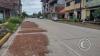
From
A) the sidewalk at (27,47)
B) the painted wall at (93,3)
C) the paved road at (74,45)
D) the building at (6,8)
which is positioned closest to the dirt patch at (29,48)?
the sidewalk at (27,47)

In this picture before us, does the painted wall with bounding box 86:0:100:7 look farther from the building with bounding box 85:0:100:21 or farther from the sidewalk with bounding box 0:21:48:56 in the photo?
the sidewalk with bounding box 0:21:48:56

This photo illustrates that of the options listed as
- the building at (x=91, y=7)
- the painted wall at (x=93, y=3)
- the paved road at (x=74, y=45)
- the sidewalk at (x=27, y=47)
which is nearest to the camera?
the paved road at (x=74, y=45)

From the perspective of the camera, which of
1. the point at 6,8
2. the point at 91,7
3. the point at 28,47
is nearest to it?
the point at 28,47

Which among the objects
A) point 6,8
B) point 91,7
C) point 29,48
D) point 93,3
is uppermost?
point 93,3

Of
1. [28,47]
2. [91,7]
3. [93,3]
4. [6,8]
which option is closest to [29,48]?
[28,47]

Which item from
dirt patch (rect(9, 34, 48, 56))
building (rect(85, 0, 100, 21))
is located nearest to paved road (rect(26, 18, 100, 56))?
dirt patch (rect(9, 34, 48, 56))

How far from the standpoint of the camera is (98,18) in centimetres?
5312

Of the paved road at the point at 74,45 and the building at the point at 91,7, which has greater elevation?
the building at the point at 91,7

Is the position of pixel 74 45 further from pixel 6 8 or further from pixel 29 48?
pixel 6 8

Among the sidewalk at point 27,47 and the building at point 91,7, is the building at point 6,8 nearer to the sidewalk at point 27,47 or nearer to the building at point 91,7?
the building at point 91,7

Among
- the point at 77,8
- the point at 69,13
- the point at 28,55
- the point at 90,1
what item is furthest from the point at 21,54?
the point at 69,13

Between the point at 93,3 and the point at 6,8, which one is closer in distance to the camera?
the point at 6,8

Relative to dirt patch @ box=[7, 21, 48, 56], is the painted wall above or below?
above

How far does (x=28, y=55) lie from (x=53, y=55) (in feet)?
3.64
